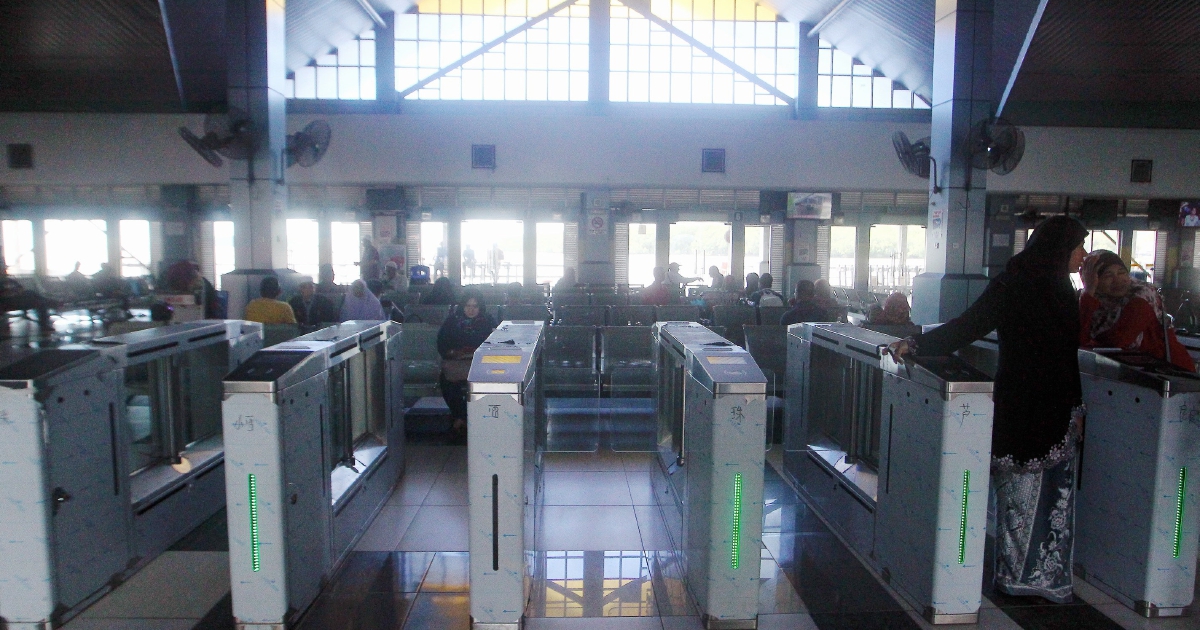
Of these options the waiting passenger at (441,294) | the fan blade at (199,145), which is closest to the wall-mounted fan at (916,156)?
the waiting passenger at (441,294)

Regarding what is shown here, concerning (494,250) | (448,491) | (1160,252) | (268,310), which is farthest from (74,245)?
(1160,252)

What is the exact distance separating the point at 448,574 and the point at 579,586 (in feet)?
2.33

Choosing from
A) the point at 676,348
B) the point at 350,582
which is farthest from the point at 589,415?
the point at 350,582

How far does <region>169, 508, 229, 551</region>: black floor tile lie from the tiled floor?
0.5 inches

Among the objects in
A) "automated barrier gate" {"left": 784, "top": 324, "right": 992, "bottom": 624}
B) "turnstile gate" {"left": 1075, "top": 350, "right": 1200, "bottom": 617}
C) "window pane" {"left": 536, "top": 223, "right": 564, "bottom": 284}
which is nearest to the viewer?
"automated barrier gate" {"left": 784, "top": 324, "right": 992, "bottom": 624}

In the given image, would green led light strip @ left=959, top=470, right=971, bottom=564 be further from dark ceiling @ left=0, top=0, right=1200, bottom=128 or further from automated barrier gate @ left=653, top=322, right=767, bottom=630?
dark ceiling @ left=0, top=0, right=1200, bottom=128

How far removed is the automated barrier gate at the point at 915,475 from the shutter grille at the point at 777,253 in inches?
497

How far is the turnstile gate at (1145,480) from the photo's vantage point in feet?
11.6

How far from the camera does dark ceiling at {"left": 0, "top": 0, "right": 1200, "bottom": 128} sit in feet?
32.6

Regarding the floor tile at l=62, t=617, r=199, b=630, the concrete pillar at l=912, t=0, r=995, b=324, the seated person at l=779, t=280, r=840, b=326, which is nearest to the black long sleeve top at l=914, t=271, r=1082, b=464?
the floor tile at l=62, t=617, r=199, b=630

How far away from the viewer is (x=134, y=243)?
1750 centimetres

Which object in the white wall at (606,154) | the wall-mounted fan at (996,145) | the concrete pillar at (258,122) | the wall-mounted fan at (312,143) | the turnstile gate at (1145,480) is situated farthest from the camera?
the white wall at (606,154)

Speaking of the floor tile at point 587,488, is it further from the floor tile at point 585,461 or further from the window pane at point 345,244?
the window pane at point 345,244

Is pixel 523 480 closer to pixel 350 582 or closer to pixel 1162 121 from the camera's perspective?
pixel 350 582
